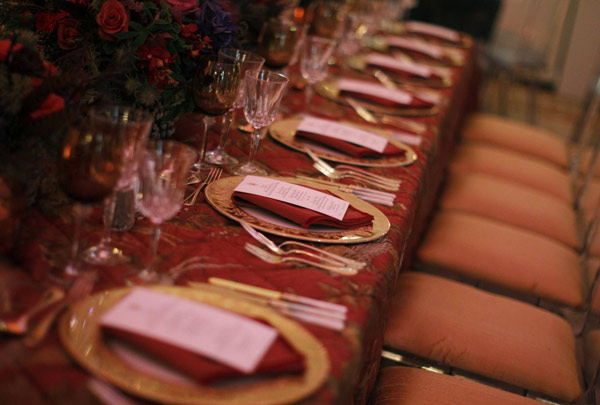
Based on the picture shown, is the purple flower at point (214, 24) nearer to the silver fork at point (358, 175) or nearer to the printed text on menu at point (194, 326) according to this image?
the silver fork at point (358, 175)

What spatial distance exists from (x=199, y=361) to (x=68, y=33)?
740 mm

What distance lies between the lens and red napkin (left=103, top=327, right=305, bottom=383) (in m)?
0.69

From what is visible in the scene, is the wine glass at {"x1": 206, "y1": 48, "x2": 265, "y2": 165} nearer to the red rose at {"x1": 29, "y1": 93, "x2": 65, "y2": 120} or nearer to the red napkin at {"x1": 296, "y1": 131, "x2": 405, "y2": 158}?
the red napkin at {"x1": 296, "y1": 131, "x2": 405, "y2": 158}

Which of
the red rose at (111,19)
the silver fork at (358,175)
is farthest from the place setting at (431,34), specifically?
the red rose at (111,19)

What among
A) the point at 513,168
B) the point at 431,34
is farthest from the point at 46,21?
the point at 431,34

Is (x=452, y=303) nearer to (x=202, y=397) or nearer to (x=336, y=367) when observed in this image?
(x=336, y=367)

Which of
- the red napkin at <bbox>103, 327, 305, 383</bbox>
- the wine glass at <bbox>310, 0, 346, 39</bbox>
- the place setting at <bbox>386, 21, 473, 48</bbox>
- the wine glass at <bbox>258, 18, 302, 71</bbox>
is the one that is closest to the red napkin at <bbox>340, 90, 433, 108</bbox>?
the wine glass at <bbox>310, 0, 346, 39</bbox>

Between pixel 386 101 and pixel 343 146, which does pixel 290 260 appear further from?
pixel 386 101

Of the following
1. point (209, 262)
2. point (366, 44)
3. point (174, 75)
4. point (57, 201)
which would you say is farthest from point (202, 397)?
point (366, 44)

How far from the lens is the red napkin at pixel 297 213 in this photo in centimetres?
114

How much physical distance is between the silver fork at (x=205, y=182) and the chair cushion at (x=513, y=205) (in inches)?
47.3

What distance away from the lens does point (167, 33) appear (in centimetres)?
124

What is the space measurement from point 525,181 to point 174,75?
6.20 ft

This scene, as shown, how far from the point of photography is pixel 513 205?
2.38 meters
